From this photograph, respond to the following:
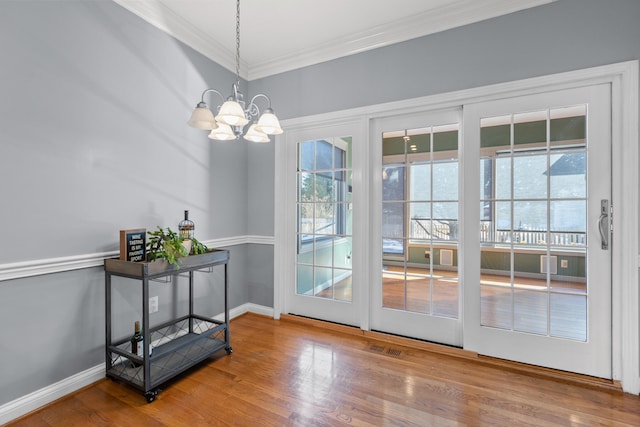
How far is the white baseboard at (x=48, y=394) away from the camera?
5.27 ft

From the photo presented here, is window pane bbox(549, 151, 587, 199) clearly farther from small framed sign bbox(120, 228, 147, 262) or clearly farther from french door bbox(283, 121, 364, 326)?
small framed sign bbox(120, 228, 147, 262)

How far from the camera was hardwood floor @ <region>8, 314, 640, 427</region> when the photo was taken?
1640 mm

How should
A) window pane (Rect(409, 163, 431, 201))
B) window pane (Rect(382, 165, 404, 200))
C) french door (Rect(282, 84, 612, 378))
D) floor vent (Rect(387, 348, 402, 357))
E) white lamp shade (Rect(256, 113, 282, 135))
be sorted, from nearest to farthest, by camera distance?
white lamp shade (Rect(256, 113, 282, 135))
french door (Rect(282, 84, 612, 378))
floor vent (Rect(387, 348, 402, 357))
window pane (Rect(409, 163, 431, 201))
window pane (Rect(382, 165, 404, 200))

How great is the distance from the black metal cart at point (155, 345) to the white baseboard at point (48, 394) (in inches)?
3.4

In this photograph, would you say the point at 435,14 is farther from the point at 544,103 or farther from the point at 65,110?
the point at 65,110

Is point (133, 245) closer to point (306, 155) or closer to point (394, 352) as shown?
point (306, 155)

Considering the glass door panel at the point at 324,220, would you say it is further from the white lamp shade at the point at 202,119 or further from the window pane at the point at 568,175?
the window pane at the point at 568,175

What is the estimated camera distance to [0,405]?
5.19 feet

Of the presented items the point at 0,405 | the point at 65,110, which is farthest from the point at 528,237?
the point at 0,405

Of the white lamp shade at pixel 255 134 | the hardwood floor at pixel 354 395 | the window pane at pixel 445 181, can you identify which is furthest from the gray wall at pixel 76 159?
the window pane at pixel 445 181

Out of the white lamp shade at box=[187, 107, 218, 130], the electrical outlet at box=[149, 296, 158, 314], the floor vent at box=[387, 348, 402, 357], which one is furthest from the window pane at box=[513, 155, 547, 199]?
the electrical outlet at box=[149, 296, 158, 314]

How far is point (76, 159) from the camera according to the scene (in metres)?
1.87

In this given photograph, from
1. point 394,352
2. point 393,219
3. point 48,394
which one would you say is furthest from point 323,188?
point 48,394

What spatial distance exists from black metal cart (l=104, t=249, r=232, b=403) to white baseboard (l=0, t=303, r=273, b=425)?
87 mm
